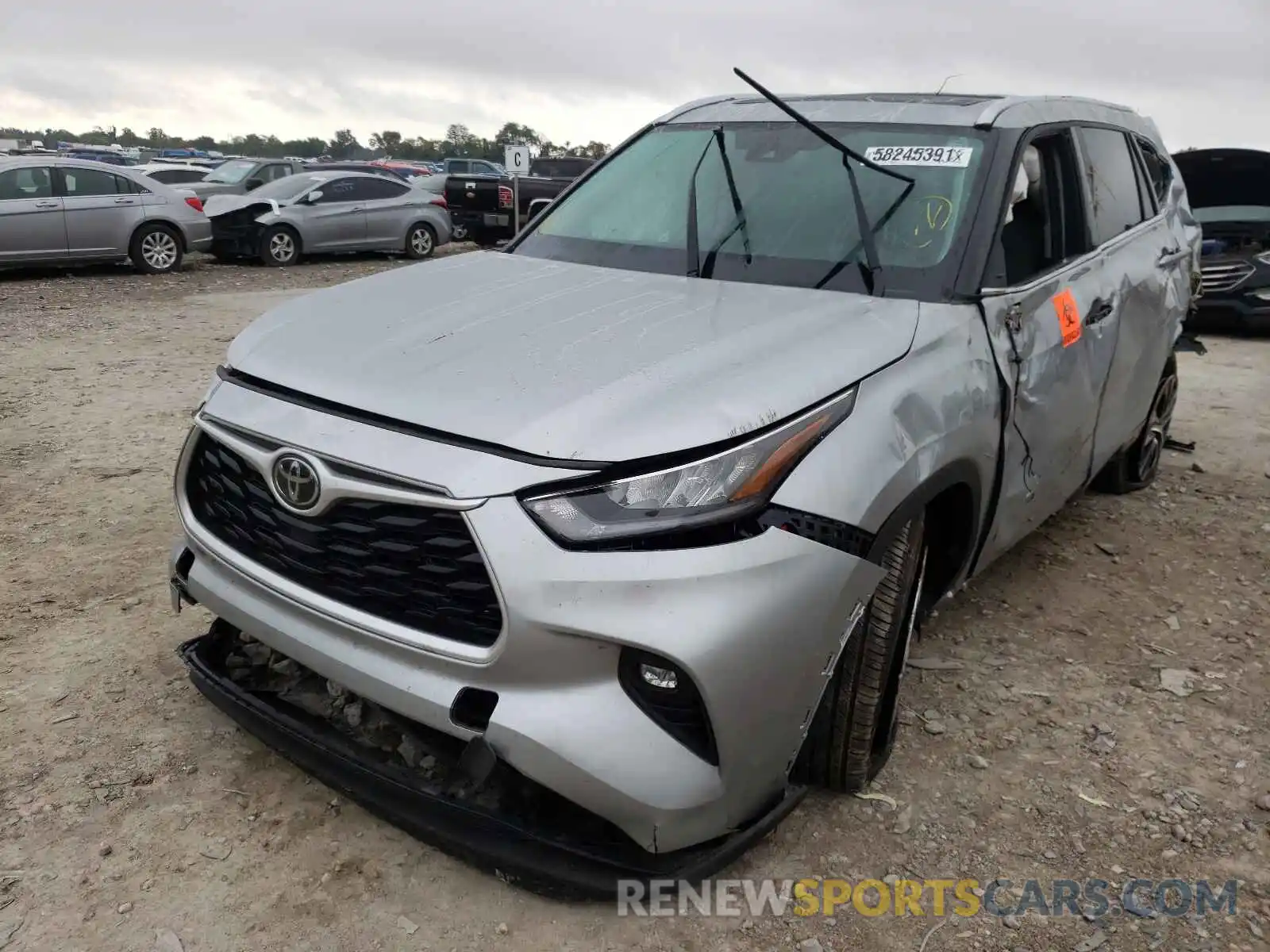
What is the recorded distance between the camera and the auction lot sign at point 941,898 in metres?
2.27

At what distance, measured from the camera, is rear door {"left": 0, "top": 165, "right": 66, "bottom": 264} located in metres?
11.6

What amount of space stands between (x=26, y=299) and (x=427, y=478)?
1058 centimetres

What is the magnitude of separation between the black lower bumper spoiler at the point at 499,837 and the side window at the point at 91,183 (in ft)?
40.0

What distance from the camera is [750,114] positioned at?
356 cm

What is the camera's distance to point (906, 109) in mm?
3291

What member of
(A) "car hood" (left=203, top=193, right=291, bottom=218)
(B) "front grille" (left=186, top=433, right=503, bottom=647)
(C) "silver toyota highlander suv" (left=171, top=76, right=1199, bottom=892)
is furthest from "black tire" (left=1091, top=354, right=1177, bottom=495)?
(A) "car hood" (left=203, top=193, right=291, bottom=218)

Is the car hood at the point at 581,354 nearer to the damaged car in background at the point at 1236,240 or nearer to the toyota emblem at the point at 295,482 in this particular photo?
the toyota emblem at the point at 295,482

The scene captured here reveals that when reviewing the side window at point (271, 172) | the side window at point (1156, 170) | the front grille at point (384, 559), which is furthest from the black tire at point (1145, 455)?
the side window at point (271, 172)

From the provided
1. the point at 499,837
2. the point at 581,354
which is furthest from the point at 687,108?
the point at 499,837

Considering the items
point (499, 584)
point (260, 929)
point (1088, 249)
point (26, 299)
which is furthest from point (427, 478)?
point (26, 299)

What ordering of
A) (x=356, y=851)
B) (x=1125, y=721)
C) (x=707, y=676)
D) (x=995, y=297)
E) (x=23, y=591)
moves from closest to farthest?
(x=707, y=676)
(x=356, y=851)
(x=995, y=297)
(x=1125, y=721)
(x=23, y=591)

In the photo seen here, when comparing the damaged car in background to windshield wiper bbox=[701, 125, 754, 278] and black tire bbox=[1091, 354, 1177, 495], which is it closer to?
black tire bbox=[1091, 354, 1177, 495]

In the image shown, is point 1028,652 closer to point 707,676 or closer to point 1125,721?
point 1125,721

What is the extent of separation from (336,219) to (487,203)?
324 centimetres
